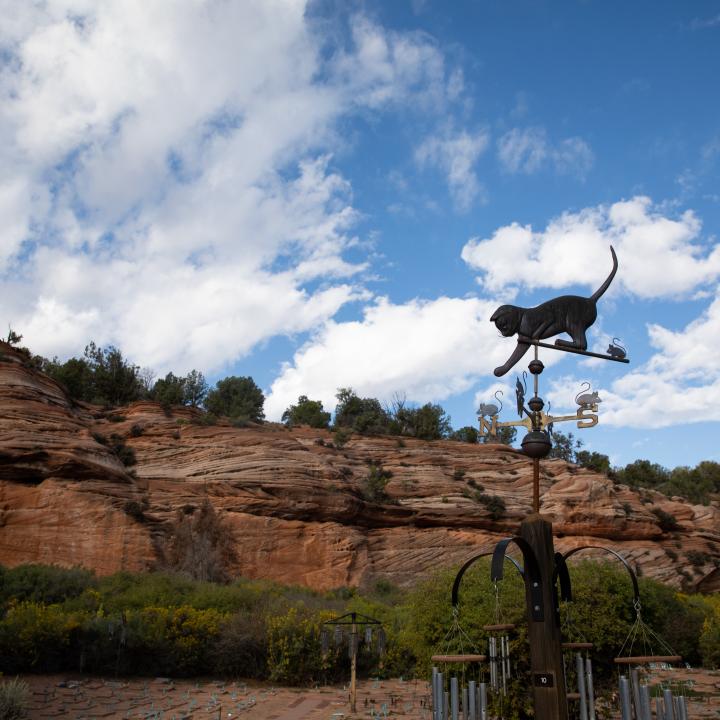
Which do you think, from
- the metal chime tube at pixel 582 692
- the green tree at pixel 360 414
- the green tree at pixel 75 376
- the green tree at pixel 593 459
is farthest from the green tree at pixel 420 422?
the metal chime tube at pixel 582 692

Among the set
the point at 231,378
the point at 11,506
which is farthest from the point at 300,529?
the point at 231,378

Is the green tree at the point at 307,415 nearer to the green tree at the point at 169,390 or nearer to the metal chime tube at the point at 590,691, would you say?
the green tree at the point at 169,390

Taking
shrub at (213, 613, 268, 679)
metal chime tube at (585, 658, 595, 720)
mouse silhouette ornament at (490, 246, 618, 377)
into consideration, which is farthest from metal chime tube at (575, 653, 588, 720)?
shrub at (213, 613, 268, 679)

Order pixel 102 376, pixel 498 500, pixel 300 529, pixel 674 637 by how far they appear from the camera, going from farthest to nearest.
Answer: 1. pixel 102 376
2. pixel 498 500
3. pixel 300 529
4. pixel 674 637

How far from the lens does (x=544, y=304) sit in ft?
20.5

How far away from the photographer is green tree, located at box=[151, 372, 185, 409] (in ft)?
144

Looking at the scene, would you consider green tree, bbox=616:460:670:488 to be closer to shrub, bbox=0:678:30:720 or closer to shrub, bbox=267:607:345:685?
shrub, bbox=267:607:345:685

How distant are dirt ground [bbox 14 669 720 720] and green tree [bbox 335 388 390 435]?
28.7m

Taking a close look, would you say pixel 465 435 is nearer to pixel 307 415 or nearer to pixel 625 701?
pixel 307 415

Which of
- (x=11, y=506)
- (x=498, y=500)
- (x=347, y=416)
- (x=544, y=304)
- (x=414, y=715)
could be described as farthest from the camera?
(x=347, y=416)

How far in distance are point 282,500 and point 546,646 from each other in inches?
1069

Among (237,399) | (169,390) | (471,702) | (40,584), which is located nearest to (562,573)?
(471,702)

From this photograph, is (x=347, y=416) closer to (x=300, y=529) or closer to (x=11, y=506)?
(x=300, y=529)

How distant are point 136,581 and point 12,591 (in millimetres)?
4132
